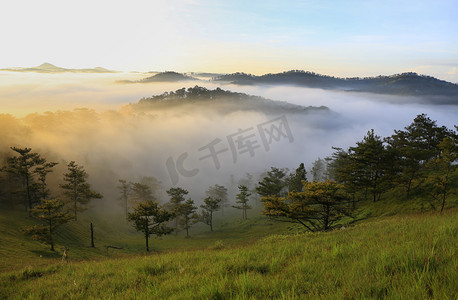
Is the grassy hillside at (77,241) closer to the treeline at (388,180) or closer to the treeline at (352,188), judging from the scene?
the treeline at (352,188)

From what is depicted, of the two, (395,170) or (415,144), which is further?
(415,144)

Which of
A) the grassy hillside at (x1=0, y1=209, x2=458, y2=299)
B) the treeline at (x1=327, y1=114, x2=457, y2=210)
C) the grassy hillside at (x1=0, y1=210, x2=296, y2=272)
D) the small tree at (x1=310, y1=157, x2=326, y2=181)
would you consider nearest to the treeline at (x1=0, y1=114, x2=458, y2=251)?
the treeline at (x1=327, y1=114, x2=457, y2=210)

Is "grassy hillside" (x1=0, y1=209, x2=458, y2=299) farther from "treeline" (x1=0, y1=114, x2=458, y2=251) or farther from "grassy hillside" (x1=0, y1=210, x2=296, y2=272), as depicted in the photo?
"grassy hillside" (x1=0, y1=210, x2=296, y2=272)

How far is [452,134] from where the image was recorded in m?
42.4

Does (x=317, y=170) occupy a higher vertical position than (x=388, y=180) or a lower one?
lower

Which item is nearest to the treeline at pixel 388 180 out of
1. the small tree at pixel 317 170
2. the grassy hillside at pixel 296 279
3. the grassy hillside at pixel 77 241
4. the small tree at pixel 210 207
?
the grassy hillside at pixel 77 241

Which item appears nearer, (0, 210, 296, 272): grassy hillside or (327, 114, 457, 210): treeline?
(0, 210, 296, 272): grassy hillside

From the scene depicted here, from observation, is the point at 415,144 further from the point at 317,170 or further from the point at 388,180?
the point at 317,170

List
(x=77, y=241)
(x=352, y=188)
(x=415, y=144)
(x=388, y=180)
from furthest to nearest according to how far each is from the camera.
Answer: (x=77, y=241) < (x=415, y=144) < (x=352, y=188) < (x=388, y=180)

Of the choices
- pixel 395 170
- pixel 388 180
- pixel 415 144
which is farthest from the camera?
pixel 415 144

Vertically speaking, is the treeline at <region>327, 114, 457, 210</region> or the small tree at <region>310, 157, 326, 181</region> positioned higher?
the treeline at <region>327, 114, 457, 210</region>

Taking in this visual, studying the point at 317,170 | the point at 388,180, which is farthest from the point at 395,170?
the point at 317,170

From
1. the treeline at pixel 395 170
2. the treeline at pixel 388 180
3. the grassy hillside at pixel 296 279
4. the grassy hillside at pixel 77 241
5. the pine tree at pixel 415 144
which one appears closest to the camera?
the grassy hillside at pixel 296 279

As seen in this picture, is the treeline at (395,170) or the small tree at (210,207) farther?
the small tree at (210,207)
